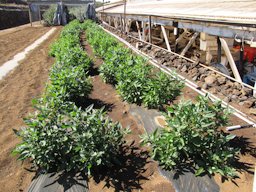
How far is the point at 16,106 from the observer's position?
5855 mm

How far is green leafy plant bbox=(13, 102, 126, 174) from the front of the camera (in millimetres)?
3178

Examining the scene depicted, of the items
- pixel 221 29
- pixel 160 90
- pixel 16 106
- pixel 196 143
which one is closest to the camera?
pixel 196 143

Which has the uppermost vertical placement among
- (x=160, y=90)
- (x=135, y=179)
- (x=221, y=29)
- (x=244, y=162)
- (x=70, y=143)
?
(x=221, y=29)

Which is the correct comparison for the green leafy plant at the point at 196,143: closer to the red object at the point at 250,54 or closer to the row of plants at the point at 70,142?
the row of plants at the point at 70,142

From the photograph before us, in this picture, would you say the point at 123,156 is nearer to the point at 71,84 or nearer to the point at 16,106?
the point at 71,84

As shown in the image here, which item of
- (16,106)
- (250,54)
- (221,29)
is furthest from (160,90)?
(250,54)

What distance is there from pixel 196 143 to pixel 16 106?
14.5 ft

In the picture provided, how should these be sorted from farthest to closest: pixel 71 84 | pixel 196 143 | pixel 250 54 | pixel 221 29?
pixel 250 54 < pixel 221 29 < pixel 71 84 < pixel 196 143

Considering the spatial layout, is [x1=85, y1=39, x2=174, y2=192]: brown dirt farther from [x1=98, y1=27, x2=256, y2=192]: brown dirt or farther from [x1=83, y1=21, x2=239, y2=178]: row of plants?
[x1=98, y1=27, x2=256, y2=192]: brown dirt

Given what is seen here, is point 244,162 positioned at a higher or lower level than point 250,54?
lower

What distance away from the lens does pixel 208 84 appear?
6.25m

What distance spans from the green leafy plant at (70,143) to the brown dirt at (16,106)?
16.0 inches

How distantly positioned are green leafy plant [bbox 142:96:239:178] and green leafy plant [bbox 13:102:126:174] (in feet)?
1.88

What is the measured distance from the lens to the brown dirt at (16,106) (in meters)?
3.56
